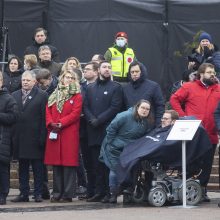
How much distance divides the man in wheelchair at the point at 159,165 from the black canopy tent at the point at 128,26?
7.14 meters

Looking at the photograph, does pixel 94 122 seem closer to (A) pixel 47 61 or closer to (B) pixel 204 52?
(A) pixel 47 61

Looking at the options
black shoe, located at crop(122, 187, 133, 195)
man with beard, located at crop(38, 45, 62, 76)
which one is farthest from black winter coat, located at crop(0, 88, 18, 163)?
man with beard, located at crop(38, 45, 62, 76)

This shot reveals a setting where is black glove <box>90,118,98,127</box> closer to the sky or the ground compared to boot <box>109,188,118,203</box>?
closer to the sky

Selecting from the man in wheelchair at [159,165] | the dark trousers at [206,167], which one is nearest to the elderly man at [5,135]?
the man in wheelchair at [159,165]

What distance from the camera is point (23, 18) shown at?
962 inches

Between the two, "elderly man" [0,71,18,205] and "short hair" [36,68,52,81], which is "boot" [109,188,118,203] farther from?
"short hair" [36,68,52,81]

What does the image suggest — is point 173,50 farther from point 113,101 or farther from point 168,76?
point 113,101

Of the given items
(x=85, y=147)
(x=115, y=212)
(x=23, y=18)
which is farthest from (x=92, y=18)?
(x=115, y=212)

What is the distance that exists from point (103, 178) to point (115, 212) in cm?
145

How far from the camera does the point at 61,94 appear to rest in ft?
58.2

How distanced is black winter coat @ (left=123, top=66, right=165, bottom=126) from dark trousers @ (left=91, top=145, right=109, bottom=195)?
2.84ft

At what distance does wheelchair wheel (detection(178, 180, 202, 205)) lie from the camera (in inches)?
679

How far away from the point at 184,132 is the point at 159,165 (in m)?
0.74

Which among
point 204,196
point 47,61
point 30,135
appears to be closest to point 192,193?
point 204,196
